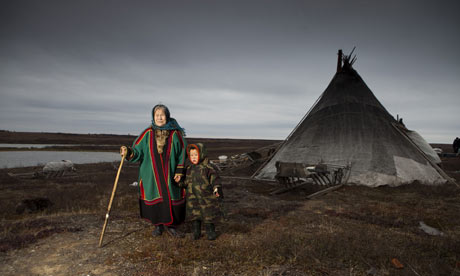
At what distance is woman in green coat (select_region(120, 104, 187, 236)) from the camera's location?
462cm

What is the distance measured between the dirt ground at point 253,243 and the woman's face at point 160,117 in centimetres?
213

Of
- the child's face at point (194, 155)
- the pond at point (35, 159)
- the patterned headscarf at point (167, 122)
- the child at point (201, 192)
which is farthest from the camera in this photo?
the pond at point (35, 159)

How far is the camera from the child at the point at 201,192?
4570mm

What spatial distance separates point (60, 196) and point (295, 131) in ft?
37.7

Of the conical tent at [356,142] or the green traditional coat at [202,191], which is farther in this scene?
the conical tent at [356,142]

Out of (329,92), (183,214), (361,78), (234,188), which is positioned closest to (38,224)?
(183,214)

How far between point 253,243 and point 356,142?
378 inches

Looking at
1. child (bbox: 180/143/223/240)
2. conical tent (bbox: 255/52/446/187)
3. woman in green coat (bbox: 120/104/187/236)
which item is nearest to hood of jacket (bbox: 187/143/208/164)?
child (bbox: 180/143/223/240)

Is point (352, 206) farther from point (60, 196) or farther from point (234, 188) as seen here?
point (60, 196)

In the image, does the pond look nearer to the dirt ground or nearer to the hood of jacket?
the dirt ground

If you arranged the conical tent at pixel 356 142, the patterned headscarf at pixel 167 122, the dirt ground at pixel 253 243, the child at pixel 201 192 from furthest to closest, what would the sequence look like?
the conical tent at pixel 356 142
the patterned headscarf at pixel 167 122
the child at pixel 201 192
the dirt ground at pixel 253 243

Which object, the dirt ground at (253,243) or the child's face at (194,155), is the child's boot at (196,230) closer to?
the dirt ground at (253,243)

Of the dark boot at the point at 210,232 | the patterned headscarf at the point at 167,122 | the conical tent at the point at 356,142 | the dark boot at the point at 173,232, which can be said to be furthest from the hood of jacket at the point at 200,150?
the conical tent at the point at 356,142

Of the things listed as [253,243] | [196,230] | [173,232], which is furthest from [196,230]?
[253,243]
